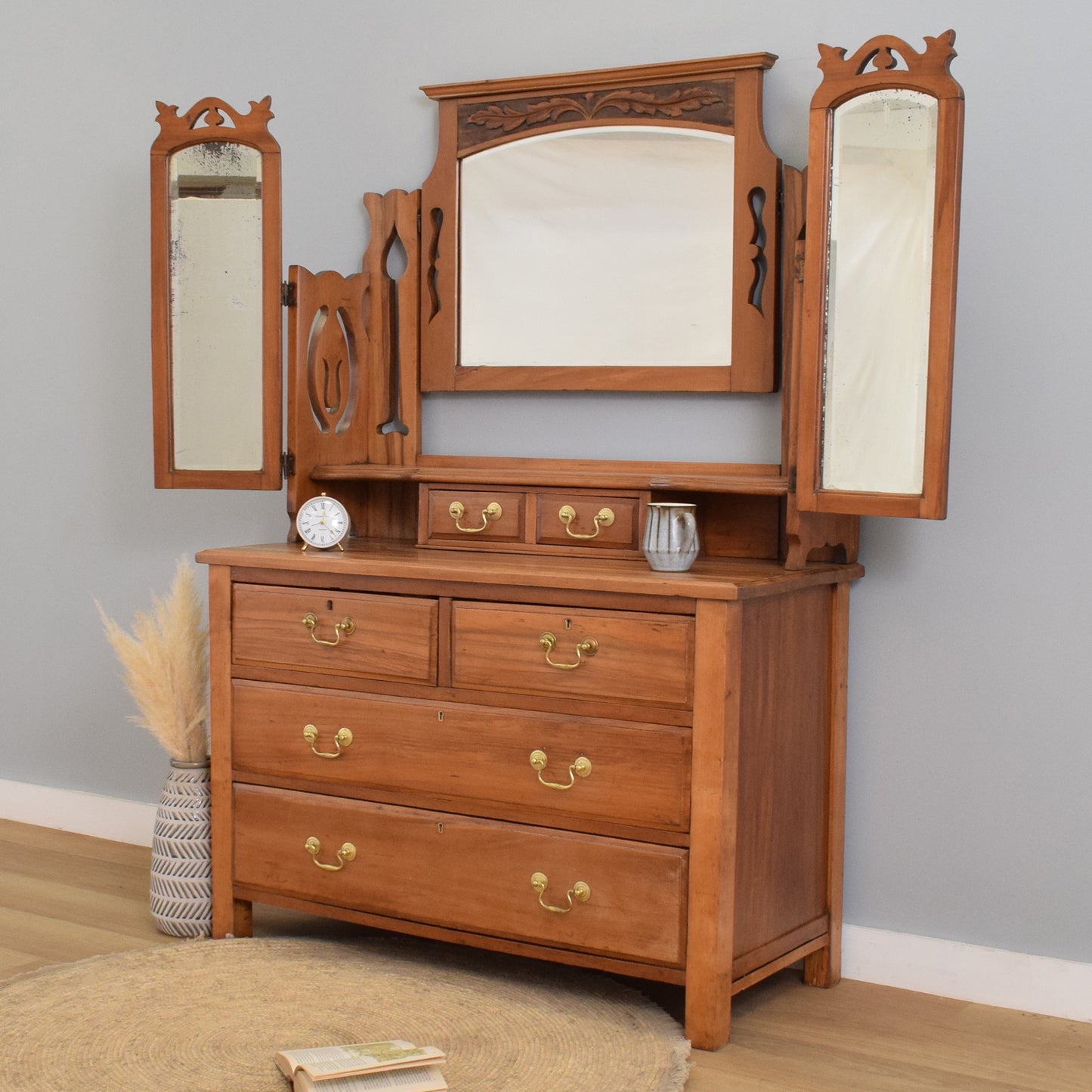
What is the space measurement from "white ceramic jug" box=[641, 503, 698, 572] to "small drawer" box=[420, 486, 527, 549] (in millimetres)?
404

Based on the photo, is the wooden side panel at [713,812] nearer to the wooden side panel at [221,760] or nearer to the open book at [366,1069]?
the open book at [366,1069]

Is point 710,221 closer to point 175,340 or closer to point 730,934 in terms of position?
point 175,340

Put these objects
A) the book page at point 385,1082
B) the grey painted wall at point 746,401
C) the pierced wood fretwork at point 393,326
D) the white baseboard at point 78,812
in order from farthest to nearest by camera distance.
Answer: the white baseboard at point 78,812 < the pierced wood fretwork at point 393,326 < the grey painted wall at point 746,401 < the book page at point 385,1082

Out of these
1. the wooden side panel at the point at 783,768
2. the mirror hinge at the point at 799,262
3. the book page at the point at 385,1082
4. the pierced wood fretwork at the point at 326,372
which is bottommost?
the book page at the point at 385,1082

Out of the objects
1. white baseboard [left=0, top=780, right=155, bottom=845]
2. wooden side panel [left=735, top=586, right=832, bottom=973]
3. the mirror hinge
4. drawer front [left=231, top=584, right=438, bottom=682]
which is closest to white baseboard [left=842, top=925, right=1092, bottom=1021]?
wooden side panel [left=735, top=586, right=832, bottom=973]

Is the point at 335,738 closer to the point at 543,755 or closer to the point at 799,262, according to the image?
the point at 543,755

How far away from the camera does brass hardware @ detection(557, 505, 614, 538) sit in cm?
262

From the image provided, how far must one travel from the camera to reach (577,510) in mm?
2656

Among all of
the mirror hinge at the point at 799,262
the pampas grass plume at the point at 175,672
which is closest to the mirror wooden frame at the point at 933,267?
the mirror hinge at the point at 799,262

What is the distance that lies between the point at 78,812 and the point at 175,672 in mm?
911

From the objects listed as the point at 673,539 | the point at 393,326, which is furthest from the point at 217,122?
the point at 673,539

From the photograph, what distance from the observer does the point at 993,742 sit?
2541 mm

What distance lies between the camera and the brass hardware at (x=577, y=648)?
2334 millimetres

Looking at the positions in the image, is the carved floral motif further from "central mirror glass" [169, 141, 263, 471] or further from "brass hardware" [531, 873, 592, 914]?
"brass hardware" [531, 873, 592, 914]
